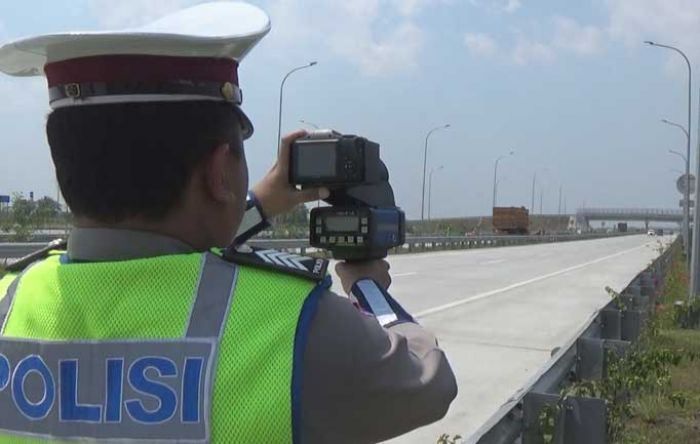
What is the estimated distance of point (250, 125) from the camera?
6.09 ft

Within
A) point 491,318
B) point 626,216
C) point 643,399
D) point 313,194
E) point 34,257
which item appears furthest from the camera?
point 626,216

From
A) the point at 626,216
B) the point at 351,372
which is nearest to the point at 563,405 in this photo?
the point at 351,372

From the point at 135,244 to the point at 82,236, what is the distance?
0.39 feet

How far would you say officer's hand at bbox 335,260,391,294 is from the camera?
7.02 ft

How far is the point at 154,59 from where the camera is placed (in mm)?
1678

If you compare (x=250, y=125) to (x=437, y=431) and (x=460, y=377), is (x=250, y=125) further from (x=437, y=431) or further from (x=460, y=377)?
(x=460, y=377)

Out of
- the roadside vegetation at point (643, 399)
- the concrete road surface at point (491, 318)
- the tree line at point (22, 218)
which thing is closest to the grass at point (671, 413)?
the roadside vegetation at point (643, 399)

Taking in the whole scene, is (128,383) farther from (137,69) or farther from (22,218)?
(22,218)

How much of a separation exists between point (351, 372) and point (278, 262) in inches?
9.6

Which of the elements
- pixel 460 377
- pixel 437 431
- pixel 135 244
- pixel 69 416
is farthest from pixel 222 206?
pixel 460 377

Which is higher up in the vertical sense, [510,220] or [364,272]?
[364,272]

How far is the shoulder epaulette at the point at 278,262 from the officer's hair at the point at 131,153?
0.15 metres

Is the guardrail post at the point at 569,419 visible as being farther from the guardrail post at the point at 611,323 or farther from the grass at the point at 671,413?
the guardrail post at the point at 611,323

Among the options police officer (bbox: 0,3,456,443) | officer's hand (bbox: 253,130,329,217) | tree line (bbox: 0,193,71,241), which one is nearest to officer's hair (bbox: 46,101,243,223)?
police officer (bbox: 0,3,456,443)
